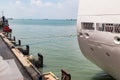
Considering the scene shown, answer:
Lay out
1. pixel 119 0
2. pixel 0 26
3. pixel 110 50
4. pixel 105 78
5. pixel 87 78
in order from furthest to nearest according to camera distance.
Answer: pixel 0 26 < pixel 87 78 < pixel 105 78 < pixel 110 50 < pixel 119 0

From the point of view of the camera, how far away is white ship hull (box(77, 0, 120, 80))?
7111 millimetres

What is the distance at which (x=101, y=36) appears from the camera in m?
7.72

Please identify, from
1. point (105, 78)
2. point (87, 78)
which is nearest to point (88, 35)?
point (105, 78)

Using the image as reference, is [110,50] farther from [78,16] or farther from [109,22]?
[78,16]

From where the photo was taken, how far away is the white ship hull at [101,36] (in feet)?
23.3

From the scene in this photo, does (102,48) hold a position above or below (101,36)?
below

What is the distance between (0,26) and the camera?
48281mm

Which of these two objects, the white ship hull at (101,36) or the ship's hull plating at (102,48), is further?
the ship's hull plating at (102,48)

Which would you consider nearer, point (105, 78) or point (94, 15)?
point (94, 15)

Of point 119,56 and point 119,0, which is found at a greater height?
point 119,0

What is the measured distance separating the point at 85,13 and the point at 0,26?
138 ft

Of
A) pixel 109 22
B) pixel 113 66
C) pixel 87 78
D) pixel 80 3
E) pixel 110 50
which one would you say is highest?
pixel 80 3

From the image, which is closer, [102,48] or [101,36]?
[101,36]

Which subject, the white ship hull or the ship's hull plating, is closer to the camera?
the white ship hull
